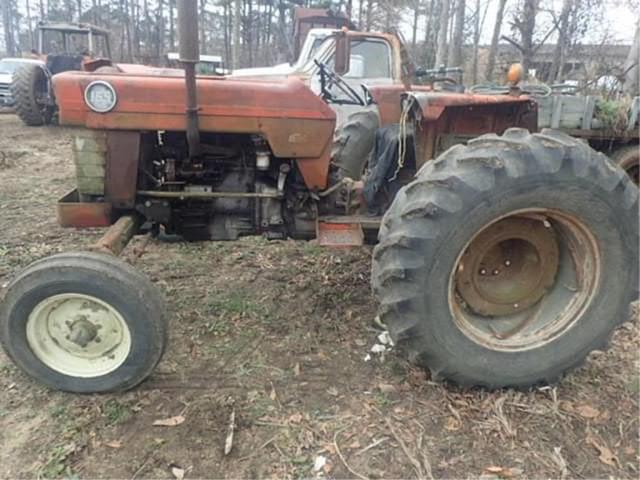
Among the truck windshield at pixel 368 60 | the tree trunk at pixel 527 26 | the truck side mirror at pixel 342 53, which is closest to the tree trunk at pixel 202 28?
the tree trunk at pixel 527 26

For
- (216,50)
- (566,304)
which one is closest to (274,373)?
(566,304)

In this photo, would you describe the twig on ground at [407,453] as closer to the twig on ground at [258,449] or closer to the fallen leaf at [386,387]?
the fallen leaf at [386,387]

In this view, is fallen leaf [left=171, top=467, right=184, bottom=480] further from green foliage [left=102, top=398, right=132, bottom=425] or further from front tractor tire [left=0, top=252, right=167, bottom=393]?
front tractor tire [left=0, top=252, right=167, bottom=393]

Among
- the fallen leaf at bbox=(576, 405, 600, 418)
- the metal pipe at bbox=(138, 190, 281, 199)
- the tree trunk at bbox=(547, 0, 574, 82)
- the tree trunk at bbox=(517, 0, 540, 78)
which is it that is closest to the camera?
the fallen leaf at bbox=(576, 405, 600, 418)

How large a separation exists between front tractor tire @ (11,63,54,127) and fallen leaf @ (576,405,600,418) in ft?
35.9

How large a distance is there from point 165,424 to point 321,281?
1.64m

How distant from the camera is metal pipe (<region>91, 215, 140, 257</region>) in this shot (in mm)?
2197

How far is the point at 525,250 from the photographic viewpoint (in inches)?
90.9

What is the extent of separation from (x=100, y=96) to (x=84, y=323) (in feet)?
3.44

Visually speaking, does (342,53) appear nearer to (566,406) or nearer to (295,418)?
(295,418)

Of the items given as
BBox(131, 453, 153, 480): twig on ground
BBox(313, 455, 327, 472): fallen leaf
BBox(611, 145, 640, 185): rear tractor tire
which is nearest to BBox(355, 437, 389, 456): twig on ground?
BBox(313, 455, 327, 472): fallen leaf

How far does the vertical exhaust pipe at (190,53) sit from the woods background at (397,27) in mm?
10595

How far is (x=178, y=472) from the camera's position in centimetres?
180

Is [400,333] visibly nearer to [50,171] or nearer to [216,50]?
[50,171]
